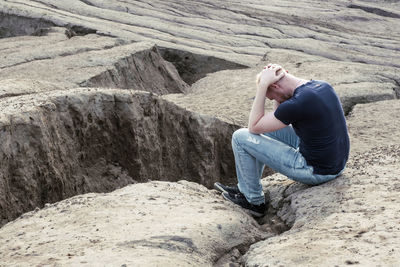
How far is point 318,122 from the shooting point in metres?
3.56

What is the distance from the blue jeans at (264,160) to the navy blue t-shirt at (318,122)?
7 centimetres

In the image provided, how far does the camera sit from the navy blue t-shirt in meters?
3.49

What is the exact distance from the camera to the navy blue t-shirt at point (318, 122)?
3492 millimetres

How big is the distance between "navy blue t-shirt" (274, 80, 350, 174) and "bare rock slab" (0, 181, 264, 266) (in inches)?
22.9

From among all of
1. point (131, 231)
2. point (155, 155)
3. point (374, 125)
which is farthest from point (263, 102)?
point (374, 125)

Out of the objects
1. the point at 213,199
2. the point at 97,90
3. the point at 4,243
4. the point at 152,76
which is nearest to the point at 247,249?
the point at 213,199

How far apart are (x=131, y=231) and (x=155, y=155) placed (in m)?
2.54

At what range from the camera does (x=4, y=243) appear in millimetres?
3236

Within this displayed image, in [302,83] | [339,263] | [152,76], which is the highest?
[302,83]

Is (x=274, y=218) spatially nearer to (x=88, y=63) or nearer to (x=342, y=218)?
(x=342, y=218)

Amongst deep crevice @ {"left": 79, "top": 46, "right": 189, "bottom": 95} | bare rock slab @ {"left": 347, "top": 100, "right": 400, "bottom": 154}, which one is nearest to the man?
bare rock slab @ {"left": 347, "top": 100, "right": 400, "bottom": 154}

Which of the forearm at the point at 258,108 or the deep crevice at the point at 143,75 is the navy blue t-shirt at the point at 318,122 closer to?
the forearm at the point at 258,108

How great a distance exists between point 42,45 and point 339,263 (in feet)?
22.4

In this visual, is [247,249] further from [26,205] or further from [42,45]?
[42,45]
